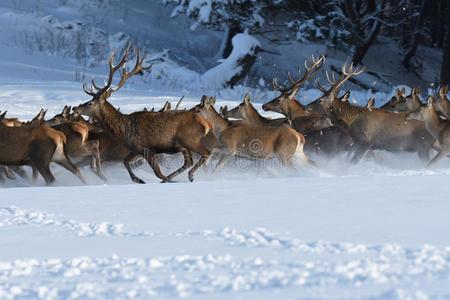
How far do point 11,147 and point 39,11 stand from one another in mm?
17738

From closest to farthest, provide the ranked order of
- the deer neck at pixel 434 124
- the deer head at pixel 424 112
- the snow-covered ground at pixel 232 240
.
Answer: the snow-covered ground at pixel 232 240, the deer neck at pixel 434 124, the deer head at pixel 424 112

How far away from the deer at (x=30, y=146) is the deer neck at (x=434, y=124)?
565 cm

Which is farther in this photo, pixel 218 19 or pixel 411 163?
pixel 218 19

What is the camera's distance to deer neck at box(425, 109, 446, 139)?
1459 centimetres

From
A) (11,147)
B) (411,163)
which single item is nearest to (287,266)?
(11,147)

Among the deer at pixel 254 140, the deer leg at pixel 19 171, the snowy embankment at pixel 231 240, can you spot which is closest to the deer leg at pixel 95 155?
the deer leg at pixel 19 171

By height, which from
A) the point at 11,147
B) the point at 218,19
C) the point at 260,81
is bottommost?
the point at 260,81

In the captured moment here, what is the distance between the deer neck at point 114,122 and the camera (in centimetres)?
1291

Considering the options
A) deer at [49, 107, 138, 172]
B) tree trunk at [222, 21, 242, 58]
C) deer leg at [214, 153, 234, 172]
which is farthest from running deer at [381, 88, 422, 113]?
tree trunk at [222, 21, 242, 58]

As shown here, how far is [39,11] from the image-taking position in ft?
95.9

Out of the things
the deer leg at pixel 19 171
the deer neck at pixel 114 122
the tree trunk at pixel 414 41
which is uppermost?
the deer neck at pixel 114 122

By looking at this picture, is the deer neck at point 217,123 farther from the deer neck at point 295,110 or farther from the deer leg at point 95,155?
the deer neck at point 295,110

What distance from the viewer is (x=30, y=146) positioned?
12266 mm

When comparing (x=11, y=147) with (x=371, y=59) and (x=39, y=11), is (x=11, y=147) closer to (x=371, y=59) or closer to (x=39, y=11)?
(x=39, y=11)
